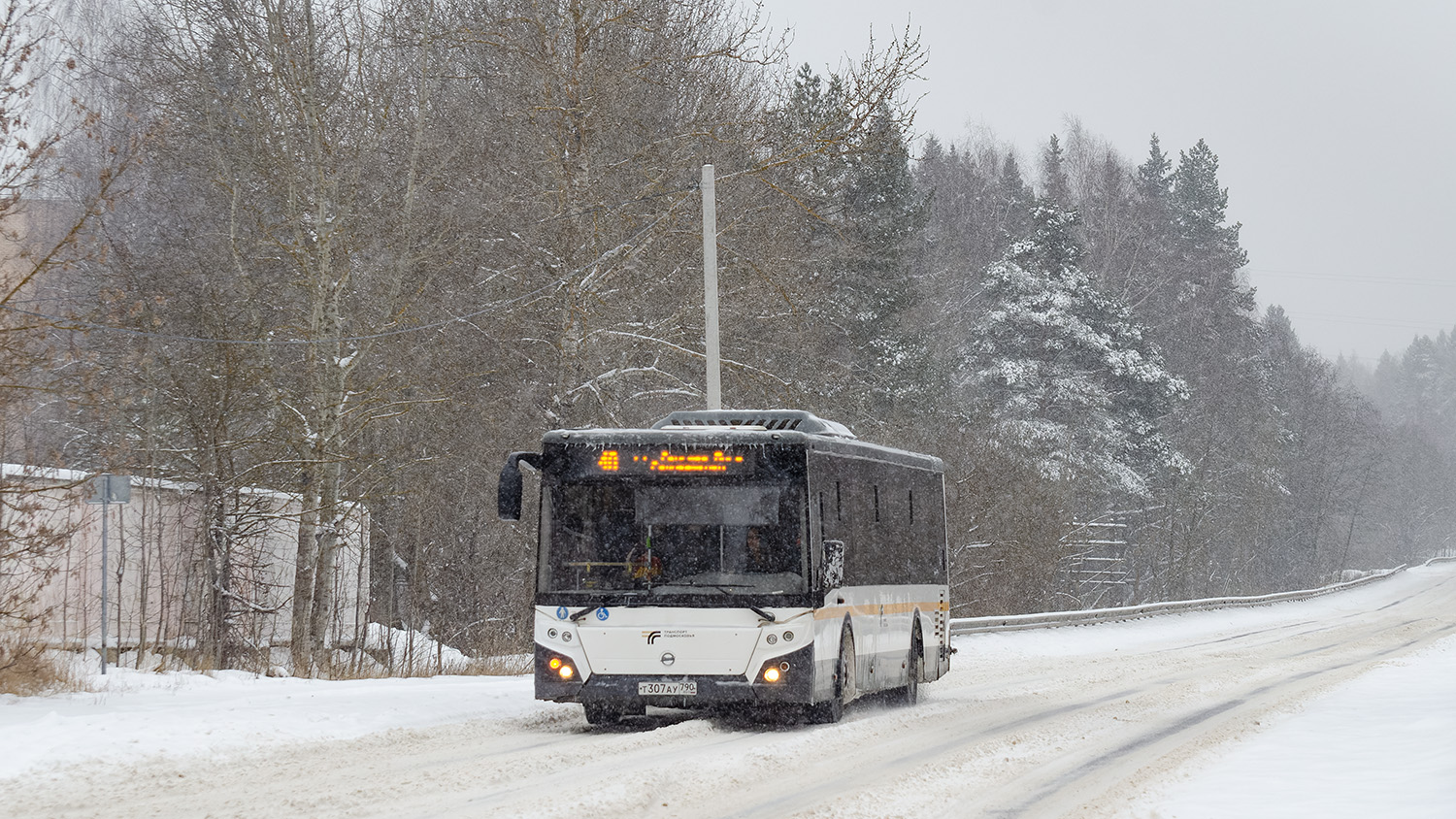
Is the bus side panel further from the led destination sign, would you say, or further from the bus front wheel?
the led destination sign

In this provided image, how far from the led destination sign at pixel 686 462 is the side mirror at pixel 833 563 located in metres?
1.07

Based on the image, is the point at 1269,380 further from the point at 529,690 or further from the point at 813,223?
the point at 529,690

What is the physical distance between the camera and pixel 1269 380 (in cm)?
8500

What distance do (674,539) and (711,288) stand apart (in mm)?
9925

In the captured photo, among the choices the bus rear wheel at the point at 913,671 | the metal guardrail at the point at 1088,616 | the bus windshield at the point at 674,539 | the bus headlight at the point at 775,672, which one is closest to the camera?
the bus headlight at the point at 775,672

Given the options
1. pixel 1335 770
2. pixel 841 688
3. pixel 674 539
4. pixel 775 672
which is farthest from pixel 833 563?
pixel 1335 770

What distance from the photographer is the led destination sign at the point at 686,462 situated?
49.3 feet

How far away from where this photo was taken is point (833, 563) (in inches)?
593

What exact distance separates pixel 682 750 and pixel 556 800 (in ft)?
9.95

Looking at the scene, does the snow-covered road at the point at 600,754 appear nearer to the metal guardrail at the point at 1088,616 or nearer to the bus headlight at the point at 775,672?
the bus headlight at the point at 775,672

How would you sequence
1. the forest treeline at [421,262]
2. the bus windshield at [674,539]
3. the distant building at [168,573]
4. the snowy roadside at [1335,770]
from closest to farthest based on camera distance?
the snowy roadside at [1335,770] → the bus windshield at [674,539] → the distant building at [168,573] → the forest treeline at [421,262]

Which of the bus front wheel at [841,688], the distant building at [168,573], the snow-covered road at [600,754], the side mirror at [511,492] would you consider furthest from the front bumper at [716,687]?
the distant building at [168,573]

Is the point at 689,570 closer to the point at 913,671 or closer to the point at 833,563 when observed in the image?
the point at 833,563

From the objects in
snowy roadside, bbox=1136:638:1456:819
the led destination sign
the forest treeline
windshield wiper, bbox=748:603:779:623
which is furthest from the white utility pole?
snowy roadside, bbox=1136:638:1456:819
